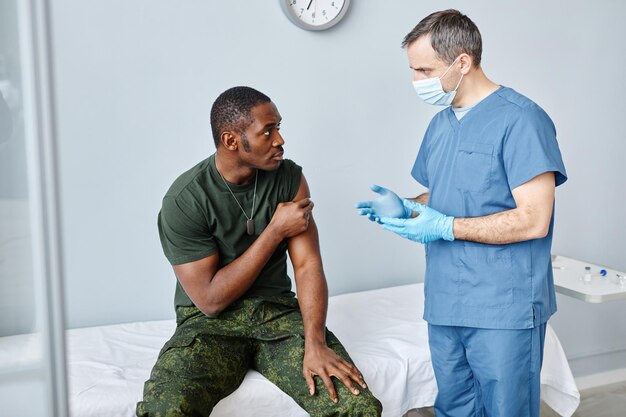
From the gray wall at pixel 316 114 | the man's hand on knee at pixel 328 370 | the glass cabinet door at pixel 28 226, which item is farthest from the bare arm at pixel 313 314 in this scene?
the glass cabinet door at pixel 28 226

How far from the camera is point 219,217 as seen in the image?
5.75 ft

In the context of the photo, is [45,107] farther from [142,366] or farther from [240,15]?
[240,15]

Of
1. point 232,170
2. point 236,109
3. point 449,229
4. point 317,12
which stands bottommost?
point 449,229

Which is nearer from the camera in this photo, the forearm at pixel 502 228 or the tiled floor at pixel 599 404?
the forearm at pixel 502 228

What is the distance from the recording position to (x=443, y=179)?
1669 millimetres

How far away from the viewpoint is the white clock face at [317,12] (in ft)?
7.52

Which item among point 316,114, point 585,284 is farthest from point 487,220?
point 316,114

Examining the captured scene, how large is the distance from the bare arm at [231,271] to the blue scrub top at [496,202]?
40cm

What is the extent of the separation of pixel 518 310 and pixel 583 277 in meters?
0.79

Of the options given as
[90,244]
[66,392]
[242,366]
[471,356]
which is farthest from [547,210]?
[90,244]

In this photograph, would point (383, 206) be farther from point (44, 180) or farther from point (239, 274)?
point (44, 180)

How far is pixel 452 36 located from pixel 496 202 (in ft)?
1.29

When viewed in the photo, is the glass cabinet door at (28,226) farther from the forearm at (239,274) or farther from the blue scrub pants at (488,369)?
the blue scrub pants at (488,369)

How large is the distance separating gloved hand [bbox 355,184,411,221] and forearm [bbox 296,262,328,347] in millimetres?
205
